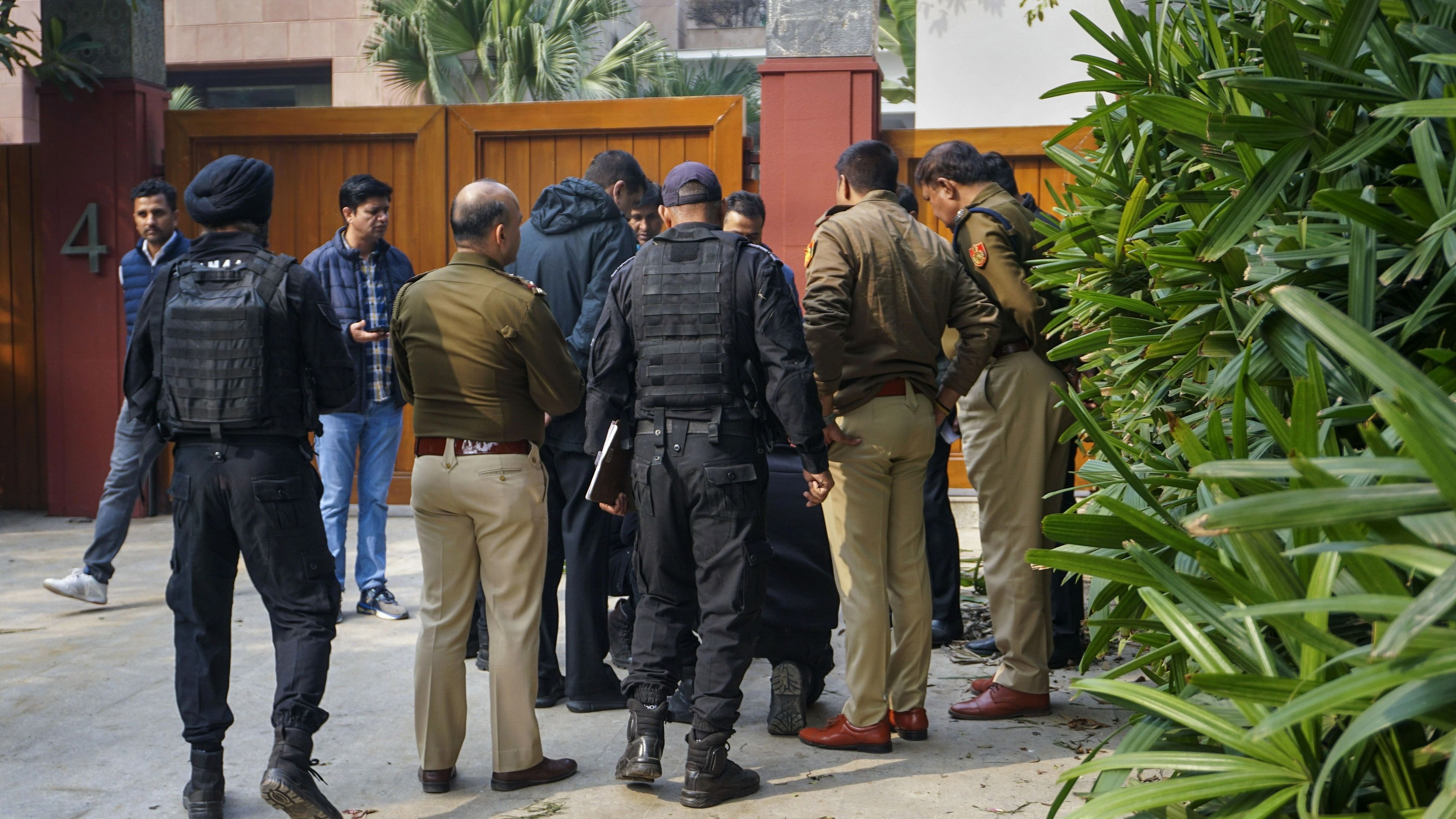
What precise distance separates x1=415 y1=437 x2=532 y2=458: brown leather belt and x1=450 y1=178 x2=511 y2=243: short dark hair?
2.12ft

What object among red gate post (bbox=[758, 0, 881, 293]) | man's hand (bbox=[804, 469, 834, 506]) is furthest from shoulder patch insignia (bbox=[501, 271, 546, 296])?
red gate post (bbox=[758, 0, 881, 293])

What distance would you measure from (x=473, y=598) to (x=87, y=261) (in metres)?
5.75

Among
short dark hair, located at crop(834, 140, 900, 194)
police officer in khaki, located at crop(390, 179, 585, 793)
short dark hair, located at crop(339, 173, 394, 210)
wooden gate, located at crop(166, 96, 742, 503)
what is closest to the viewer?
police officer in khaki, located at crop(390, 179, 585, 793)

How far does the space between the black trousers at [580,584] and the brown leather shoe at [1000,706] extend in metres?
1.32

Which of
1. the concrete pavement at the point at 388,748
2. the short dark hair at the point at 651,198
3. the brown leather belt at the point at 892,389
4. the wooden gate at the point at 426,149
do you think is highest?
the wooden gate at the point at 426,149

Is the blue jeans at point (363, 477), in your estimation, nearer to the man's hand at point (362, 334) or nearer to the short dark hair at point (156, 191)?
the man's hand at point (362, 334)

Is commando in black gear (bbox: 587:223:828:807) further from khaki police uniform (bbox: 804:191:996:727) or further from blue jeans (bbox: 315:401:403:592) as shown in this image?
blue jeans (bbox: 315:401:403:592)

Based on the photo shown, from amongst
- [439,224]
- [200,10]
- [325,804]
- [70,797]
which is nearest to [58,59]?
[439,224]

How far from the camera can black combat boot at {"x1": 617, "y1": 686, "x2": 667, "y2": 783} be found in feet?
11.8

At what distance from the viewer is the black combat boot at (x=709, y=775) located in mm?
3562

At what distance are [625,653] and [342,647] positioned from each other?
133cm

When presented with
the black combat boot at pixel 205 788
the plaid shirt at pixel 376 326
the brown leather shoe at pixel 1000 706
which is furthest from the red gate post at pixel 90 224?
the brown leather shoe at pixel 1000 706

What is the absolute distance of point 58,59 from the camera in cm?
771

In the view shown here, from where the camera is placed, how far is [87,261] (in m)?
8.00
